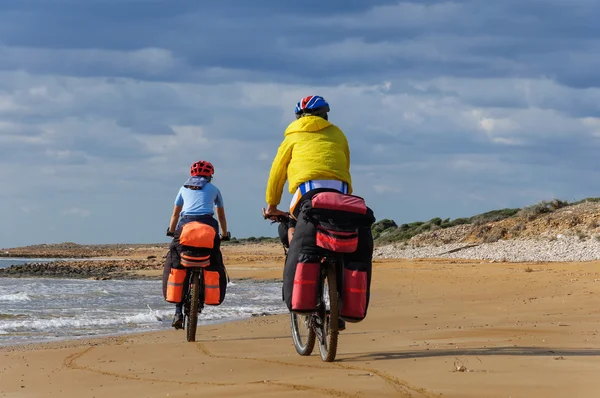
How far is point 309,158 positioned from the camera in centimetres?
735

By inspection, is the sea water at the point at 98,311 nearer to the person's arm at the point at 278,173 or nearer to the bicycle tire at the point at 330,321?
the person's arm at the point at 278,173

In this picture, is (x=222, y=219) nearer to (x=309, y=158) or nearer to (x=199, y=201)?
(x=199, y=201)

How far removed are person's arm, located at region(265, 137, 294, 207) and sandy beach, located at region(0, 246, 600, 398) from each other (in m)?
1.44

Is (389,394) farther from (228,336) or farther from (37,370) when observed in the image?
(228,336)

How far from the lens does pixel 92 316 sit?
14234 millimetres

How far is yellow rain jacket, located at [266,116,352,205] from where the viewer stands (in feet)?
24.1

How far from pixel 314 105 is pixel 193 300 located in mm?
3770

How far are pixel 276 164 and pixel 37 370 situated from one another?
2819 mm

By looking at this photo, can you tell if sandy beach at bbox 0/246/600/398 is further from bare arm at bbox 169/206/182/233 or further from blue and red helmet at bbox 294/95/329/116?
blue and red helmet at bbox 294/95/329/116

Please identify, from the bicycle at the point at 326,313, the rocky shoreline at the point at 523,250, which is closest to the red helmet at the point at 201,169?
the bicycle at the point at 326,313

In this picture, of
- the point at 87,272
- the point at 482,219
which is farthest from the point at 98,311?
the point at 482,219

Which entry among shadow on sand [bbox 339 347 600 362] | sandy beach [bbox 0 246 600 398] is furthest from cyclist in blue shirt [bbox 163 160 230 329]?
shadow on sand [bbox 339 347 600 362]

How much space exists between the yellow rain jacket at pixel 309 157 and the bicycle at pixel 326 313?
39 cm

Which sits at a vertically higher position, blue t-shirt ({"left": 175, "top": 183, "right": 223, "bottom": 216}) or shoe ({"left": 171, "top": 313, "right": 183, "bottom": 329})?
blue t-shirt ({"left": 175, "top": 183, "right": 223, "bottom": 216})
